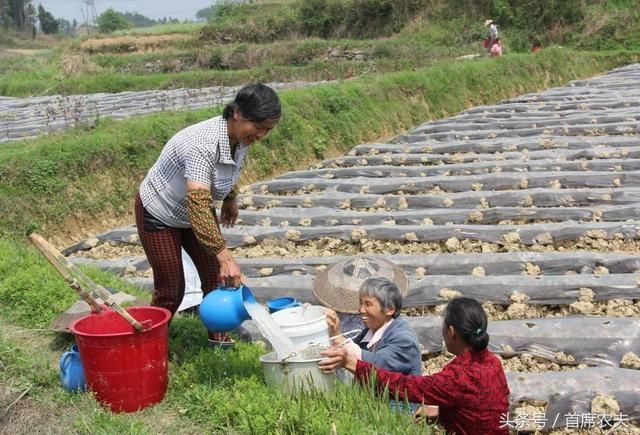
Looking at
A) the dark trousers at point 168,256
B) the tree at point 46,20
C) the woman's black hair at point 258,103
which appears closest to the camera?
the woman's black hair at point 258,103

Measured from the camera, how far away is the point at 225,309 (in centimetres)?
310

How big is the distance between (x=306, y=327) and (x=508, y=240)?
8.78 ft

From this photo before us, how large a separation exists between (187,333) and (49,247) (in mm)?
1160

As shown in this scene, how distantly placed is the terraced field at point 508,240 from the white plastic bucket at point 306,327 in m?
0.97

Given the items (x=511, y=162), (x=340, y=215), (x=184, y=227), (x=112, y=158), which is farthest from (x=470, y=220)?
(x=112, y=158)

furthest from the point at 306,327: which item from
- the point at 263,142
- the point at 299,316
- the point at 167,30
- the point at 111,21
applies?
the point at 111,21

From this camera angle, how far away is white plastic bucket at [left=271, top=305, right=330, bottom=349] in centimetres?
299

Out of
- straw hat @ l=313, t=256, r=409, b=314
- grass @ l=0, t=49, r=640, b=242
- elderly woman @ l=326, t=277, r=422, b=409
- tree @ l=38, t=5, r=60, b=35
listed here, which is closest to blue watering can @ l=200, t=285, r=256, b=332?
elderly woman @ l=326, t=277, r=422, b=409

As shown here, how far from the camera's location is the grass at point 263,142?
6.16 m

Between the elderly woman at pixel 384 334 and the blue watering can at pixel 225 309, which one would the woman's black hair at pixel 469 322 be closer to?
the elderly woman at pixel 384 334

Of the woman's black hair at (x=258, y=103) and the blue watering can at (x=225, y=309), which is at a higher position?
the woman's black hair at (x=258, y=103)

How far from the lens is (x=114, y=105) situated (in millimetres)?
12359

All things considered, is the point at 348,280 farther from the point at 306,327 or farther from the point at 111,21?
the point at 111,21

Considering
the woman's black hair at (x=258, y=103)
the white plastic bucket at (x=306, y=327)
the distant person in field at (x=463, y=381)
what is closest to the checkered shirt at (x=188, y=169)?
the woman's black hair at (x=258, y=103)
